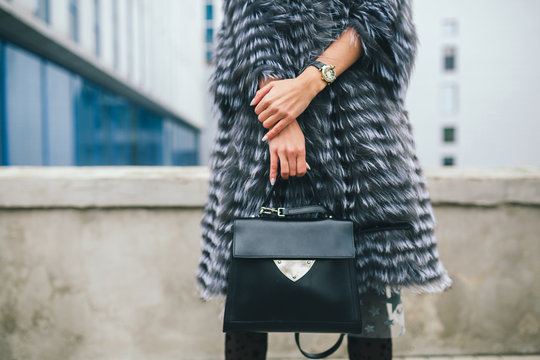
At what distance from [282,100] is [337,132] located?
199mm

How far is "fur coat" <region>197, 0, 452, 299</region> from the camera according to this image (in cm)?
102

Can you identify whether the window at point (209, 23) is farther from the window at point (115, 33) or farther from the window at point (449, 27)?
the window at point (115, 33)

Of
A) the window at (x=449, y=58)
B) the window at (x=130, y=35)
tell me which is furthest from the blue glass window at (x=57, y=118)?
the window at (x=449, y=58)

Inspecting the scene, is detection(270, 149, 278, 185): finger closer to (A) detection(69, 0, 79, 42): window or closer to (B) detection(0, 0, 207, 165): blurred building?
(B) detection(0, 0, 207, 165): blurred building

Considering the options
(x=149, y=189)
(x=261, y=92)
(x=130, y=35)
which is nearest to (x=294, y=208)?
(x=261, y=92)

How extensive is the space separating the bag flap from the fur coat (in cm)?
8

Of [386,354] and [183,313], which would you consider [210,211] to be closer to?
[386,354]

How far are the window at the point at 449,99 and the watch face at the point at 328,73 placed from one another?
3523 cm

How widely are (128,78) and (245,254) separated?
12830 mm

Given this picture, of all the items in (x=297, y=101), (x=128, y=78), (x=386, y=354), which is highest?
(x=128, y=78)

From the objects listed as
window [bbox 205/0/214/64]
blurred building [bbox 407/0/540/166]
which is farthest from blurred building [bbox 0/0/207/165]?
blurred building [bbox 407/0/540/166]

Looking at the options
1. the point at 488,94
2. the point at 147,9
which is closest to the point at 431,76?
the point at 488,94

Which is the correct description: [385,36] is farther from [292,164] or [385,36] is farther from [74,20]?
[74,20]

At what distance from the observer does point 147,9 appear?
14953 mm
